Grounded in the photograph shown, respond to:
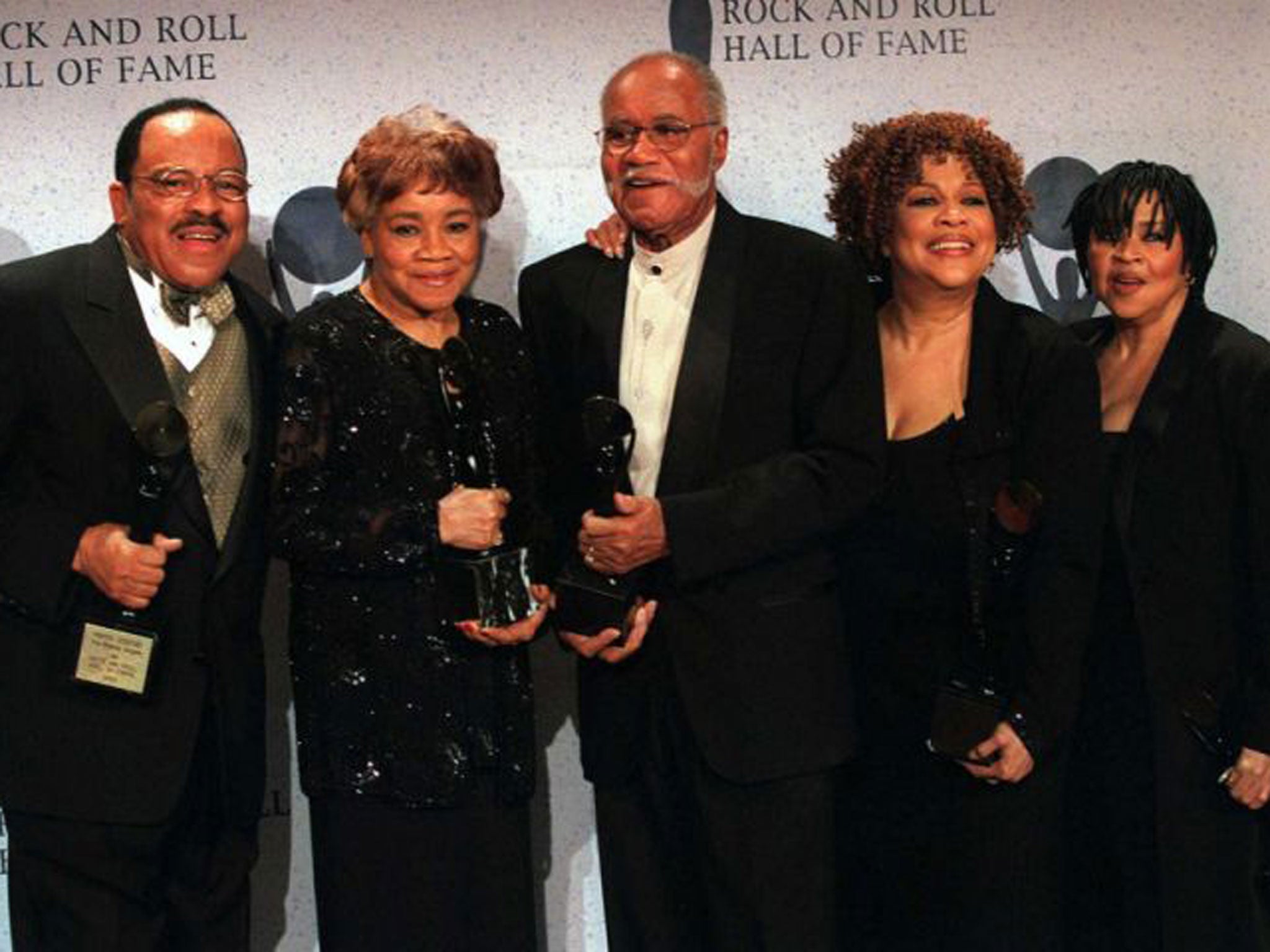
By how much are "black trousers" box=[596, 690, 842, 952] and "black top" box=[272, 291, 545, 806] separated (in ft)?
0.89

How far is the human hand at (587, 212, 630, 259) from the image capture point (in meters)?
2.80

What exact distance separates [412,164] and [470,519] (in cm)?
54

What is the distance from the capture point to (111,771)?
261 cm

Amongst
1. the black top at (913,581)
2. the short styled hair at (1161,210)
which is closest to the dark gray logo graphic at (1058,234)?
the short styled hair at (1161,210)

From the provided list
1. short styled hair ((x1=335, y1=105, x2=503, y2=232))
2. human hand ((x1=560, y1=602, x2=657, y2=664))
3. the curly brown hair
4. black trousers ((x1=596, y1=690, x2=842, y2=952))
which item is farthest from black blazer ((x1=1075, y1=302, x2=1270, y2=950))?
short styled hair ((x1=335, y1=105, x2=503, y2=232))

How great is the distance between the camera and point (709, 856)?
269 centimetres

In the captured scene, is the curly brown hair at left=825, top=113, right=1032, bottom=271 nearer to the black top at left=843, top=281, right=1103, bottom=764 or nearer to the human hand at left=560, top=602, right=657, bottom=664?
the black top at left=843, top=281, right=1103, bottom=764

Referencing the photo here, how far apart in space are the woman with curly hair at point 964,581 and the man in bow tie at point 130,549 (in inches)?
40.1

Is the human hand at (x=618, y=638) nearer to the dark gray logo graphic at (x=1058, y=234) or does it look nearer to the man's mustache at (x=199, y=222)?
the man's mustache at (x=199, y=222)

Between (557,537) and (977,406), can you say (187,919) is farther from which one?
(977,406)

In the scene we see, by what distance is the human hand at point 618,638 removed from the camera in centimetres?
260

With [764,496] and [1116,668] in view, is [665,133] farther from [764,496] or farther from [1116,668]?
[1116,668]

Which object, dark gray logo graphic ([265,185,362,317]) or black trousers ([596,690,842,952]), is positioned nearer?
black trousers ([596,690,842,952])

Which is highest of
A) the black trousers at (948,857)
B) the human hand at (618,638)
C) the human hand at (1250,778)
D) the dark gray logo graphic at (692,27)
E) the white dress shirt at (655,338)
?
the dark gray logo graphic at (692,27)
